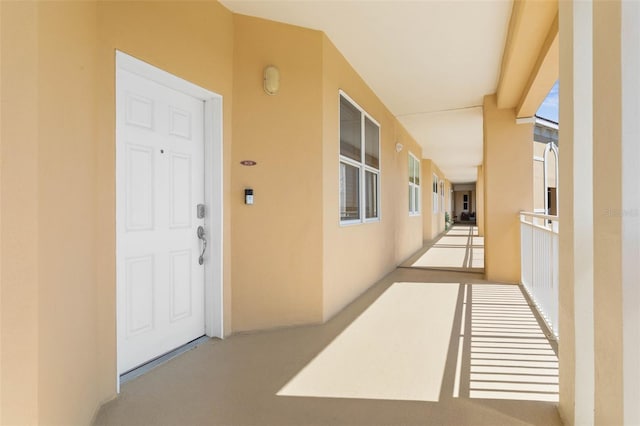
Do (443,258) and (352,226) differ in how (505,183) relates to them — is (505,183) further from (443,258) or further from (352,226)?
(443,258)

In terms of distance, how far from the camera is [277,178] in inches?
134

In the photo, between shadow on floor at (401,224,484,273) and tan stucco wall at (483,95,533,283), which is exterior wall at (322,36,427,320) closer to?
shadow on floor at (401,224,484,273)

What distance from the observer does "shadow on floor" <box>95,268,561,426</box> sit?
2.01 m

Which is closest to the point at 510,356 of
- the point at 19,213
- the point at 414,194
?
the point at 19,213

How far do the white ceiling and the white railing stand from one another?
179 centimetres

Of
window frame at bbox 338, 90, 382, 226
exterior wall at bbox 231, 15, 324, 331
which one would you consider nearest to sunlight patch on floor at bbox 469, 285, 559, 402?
exterior wall at bbox 231, 15, 324, 331

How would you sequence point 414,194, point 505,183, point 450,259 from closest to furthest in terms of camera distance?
1. point 505,183
2. point 450,259
3. point 414,194

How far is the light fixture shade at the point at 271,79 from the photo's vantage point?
11.0 feet

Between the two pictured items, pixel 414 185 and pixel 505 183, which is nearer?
pixel 505 183

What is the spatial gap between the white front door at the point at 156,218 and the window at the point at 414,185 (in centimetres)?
657

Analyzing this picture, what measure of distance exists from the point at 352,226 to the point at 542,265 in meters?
1.96

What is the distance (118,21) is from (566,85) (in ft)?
8.01

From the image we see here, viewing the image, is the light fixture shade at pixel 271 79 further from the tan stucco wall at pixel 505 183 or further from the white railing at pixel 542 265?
the tan stucco wall at pixel 505 183

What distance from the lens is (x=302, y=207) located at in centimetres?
347
